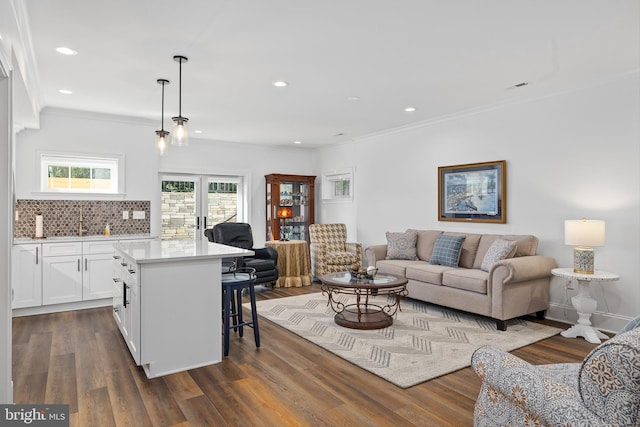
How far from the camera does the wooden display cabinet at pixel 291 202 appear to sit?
7727 millimetres

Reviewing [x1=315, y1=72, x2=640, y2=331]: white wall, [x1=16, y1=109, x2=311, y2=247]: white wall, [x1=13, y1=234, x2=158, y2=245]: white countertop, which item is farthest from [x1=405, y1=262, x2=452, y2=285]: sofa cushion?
[x1=13, y1=234, x2=158, y2=245]: white countertop

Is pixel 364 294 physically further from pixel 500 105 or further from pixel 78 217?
pixel 78 217

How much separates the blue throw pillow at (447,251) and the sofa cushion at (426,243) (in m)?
0.30

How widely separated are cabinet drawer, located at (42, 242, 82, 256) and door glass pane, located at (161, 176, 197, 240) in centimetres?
186

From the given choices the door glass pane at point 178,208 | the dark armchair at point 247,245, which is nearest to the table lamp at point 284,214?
the dark armchair at point 247,245

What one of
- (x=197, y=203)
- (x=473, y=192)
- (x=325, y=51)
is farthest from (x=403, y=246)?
(x=197, y=203)

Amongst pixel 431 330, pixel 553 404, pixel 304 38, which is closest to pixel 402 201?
pixel 431 330

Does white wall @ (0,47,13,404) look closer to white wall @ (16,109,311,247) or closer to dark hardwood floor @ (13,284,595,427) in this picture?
dark hardwood floor @ (13,284,595,427)

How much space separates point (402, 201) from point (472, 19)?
3857 millimetres

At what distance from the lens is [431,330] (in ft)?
13.5

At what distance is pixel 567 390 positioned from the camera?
4.94 ft

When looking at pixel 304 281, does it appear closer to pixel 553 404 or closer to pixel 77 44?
pixel 77 44

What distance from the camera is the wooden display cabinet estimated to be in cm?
773

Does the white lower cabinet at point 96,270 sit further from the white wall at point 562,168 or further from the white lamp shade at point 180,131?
→ the white wall at point 562,168
